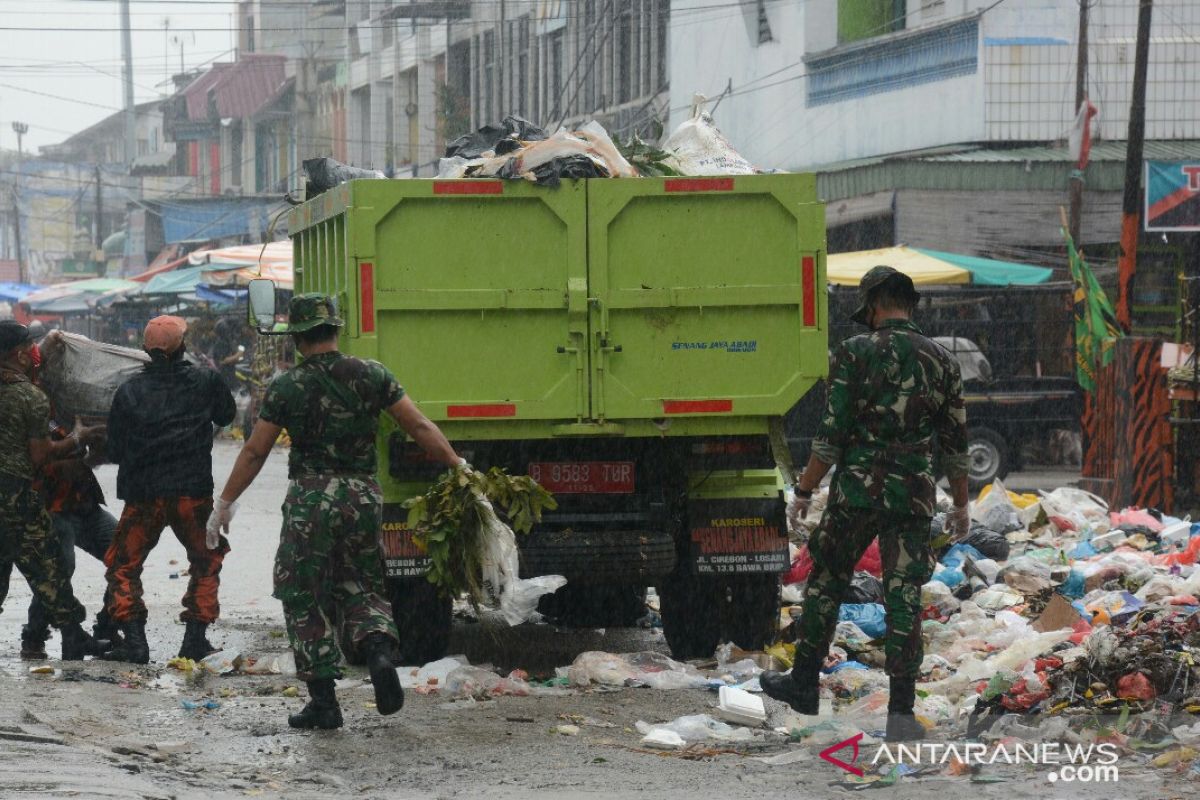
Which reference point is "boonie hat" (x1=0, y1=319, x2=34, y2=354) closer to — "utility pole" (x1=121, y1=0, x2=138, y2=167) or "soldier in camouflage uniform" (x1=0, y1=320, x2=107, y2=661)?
"soldier in camouflage uniform" (x1=0, y1=320, x2=107, y2=661)

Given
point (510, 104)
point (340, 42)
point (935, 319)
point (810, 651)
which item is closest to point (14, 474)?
point (810, 651)

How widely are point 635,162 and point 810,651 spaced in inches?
128

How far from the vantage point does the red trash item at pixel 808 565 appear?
10625 mm

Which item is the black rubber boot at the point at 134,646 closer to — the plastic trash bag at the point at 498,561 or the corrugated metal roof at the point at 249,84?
the plastic trash bag at the point at 498,561

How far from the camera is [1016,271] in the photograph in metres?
21.8

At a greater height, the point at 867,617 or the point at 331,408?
the point at 331,408

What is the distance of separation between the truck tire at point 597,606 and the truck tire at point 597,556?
2204mm

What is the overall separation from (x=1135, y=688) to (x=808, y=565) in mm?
4221

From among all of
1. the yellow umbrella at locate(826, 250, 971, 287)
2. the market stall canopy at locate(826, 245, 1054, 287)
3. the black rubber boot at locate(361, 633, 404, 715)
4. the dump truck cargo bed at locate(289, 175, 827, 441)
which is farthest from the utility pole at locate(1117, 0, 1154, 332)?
the black rubber boot at locate(361, 633, 404, 715)

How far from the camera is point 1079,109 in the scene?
76.7 feet

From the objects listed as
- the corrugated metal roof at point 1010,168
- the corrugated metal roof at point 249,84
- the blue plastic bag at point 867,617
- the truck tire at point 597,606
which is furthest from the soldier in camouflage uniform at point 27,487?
the corrugated metal roof at point 249,84

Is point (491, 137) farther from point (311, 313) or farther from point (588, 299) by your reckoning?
point (311, 313)

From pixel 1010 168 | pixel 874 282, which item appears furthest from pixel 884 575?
pixel 1010 168

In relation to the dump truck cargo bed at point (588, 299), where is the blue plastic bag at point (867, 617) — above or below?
below
